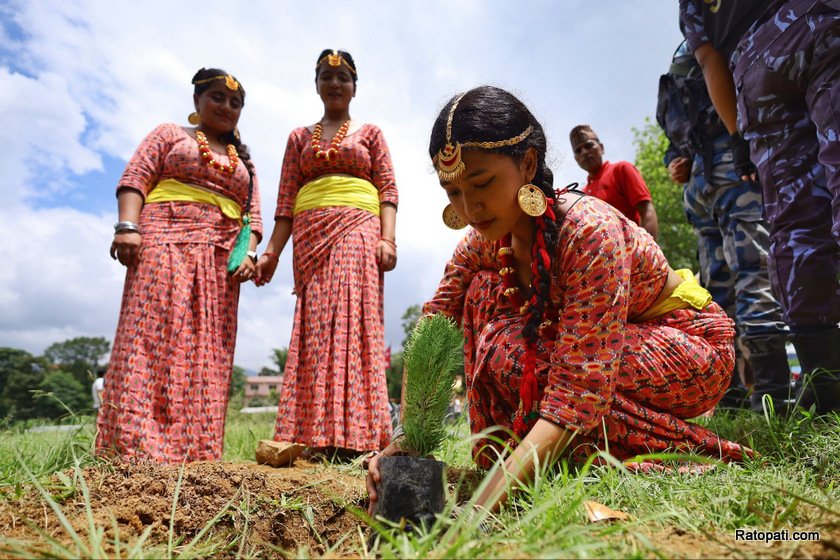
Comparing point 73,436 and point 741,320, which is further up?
point 741,320

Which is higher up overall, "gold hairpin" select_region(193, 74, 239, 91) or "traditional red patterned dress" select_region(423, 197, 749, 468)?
"gold hairpin" select_region(193, 74, 239, 91)

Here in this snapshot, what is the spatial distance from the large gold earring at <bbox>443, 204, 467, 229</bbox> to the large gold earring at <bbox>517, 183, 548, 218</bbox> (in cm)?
26

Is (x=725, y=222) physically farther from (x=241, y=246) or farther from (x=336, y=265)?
(x=241, y=246)

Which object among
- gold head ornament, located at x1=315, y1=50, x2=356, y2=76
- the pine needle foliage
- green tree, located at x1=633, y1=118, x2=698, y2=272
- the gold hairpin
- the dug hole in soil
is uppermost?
green tree, located at x1=633, y1=118, x2=698, y2=272

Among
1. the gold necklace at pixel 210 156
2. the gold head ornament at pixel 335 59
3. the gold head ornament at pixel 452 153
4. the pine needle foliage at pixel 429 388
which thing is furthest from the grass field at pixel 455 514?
the gold head ornament at pixel 335 59

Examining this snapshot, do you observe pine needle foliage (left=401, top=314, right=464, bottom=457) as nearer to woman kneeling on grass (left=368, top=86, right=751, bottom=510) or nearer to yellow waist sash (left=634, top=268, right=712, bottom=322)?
woman kneeling on grass (left=368, top=86, right=751, bottom=510)

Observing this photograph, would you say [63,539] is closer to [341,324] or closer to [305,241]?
[341,324]

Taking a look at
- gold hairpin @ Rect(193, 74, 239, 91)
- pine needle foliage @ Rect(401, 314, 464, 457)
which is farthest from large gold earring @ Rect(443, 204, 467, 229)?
gold hairpin @ Rect(193, 74, 239, 91)

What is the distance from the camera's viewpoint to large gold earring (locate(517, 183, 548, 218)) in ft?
5.50

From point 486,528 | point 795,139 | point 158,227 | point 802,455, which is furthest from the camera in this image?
point 158,227

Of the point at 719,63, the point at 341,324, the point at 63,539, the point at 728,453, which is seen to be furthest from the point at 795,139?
the point at 63,539

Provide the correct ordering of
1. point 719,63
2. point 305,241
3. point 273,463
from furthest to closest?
point 305,241, point 273,463, point 719,63

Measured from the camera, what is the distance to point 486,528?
46.8 inches

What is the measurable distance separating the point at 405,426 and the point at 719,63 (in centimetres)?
232
